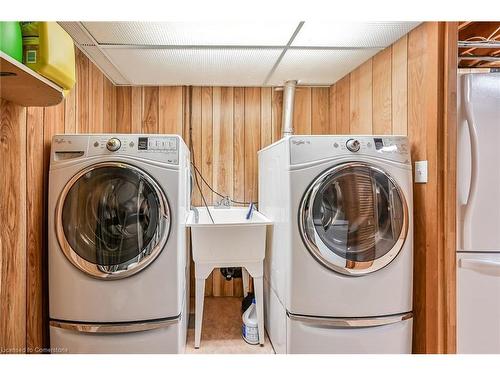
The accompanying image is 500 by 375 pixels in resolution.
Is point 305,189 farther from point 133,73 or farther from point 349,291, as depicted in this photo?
point 133,73

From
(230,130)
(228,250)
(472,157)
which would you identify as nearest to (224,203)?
(230,130)

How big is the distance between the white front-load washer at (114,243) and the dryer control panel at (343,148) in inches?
25.8

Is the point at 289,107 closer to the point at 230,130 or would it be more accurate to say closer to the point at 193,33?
the point at 230,130

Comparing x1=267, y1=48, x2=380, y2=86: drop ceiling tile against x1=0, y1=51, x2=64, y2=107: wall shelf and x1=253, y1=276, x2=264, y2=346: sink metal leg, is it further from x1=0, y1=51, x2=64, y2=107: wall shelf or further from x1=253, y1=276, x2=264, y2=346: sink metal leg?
x1=253, y1=276, x2=264, y2=346: sink metal leg

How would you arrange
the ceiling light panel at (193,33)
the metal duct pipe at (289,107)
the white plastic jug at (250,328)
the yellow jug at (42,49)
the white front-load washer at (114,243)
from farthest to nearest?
the metal duct pipe at (289,107) < the white plastic jug at (250,328) < the ceiling light panel at (193,33) < the white front-load washer at (114,243) < the yellow jug at (42,49)

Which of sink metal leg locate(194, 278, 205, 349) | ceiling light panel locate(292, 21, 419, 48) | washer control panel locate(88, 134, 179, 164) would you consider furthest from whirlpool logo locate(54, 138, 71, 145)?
ceiling light panel locate(292, 21, 419, 48)

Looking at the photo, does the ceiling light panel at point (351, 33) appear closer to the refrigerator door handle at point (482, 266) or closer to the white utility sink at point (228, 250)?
the white utility sink at point (228, 250)

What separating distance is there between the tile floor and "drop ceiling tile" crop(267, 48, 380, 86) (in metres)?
1.99

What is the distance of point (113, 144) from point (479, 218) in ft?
6.20

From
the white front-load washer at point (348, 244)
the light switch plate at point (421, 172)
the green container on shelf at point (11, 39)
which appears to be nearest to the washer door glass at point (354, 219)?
the white front-load washer at point (348, 244)

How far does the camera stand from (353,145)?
155 centimetres

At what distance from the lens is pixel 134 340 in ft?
4.96

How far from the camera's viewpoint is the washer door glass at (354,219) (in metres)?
1.54

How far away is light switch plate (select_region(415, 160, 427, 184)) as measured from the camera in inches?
61.3
